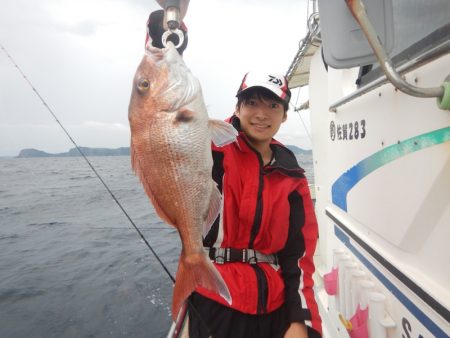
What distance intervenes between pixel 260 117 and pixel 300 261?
95 cm

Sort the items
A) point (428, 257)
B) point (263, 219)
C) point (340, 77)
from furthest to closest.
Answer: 1. point (340, 77)
2. point (263, 219)
3. point (428, 257)

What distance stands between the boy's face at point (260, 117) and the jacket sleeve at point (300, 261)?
1.33 ft

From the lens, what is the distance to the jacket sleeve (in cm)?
198

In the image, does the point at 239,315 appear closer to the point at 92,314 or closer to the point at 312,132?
the point at 312,132

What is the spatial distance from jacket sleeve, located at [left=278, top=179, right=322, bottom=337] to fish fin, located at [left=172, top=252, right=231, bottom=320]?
60 centimetres

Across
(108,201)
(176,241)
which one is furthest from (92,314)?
(108,201)

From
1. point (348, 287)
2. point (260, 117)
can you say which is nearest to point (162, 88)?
point (260, 117)

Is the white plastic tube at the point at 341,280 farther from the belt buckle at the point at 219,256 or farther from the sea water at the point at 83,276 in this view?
the sea water at the point at 83,276

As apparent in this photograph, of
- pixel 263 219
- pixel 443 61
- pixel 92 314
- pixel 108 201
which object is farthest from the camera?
pixel 108 201

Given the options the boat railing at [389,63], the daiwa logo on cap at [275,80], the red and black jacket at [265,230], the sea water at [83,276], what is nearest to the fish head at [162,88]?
the red and black jacket at [265,230]

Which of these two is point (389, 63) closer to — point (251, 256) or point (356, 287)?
point (251, 256)

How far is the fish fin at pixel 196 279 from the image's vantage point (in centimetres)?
159

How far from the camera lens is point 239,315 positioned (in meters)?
1.97

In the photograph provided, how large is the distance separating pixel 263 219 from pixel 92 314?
5.48 m
